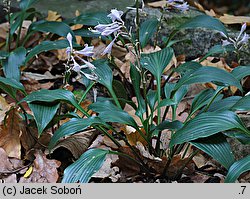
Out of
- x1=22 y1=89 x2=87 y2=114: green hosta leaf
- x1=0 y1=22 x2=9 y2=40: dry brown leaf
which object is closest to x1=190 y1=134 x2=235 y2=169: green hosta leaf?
x1=22 y1=89 x2=87 y2=114: green hosta leaf

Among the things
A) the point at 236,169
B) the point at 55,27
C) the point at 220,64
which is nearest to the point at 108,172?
the point at 236,169

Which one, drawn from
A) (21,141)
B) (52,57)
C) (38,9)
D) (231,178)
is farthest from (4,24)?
(231,178)

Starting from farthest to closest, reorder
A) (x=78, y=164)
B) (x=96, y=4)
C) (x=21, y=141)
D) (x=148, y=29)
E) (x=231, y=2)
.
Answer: (x=231, y=2) → (x=96, y=4) → (x=148, y=29) → (x=21, y=141) → (x=78, y=164)

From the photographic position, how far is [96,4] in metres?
3.95

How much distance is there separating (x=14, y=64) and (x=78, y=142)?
0.72 meters

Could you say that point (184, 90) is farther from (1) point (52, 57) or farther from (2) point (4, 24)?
(2) point (4, 24)

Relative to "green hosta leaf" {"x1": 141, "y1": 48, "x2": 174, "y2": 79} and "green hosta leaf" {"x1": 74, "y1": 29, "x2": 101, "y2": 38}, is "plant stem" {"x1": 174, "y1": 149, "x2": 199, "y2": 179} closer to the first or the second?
"green hosta leaf" {"x1": 141, "y1": 48, "x2": 174, "y2": 79}

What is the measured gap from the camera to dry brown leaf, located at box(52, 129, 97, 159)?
7.68 ft

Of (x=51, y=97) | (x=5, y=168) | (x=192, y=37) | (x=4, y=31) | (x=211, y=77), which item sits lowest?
(x=5, y=168)

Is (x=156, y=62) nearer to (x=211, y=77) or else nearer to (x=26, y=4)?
(x=211, y=77)

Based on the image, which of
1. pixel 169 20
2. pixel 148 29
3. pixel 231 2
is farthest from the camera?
pixel 231 2

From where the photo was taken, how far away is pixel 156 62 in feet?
7.70

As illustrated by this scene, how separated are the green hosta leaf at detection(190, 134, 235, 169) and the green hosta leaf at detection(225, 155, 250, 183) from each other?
1.9 inches
